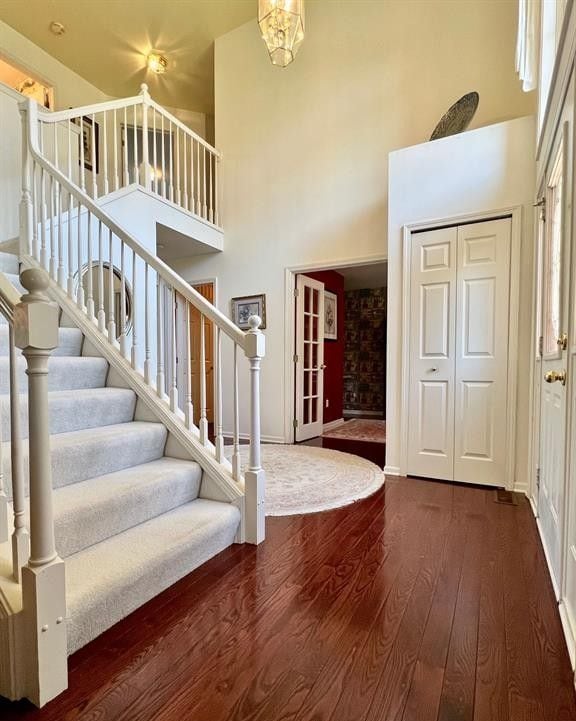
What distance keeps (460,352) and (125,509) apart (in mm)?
2543

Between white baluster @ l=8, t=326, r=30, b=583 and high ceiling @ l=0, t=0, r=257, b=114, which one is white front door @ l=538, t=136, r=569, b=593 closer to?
white baluster @ l=8, t=326, r=30, b=583

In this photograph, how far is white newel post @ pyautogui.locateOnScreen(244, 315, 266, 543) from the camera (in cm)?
194

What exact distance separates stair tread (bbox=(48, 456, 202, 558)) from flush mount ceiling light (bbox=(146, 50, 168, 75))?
549 cm

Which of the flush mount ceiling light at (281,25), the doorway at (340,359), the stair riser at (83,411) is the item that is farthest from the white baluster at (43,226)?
the doorway at (340,359)

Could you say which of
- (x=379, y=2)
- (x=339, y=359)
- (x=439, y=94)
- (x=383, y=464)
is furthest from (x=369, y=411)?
(x=379, y=2)

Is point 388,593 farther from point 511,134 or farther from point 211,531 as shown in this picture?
point 511,134

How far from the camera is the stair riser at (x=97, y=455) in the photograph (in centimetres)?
162

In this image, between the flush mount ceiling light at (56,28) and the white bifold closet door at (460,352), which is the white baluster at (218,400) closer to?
the white bifold closet door at (460,352)

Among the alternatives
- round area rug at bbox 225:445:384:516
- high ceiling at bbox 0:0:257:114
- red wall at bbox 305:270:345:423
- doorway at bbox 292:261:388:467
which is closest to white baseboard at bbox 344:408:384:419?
doorway at bbox 292:261:388:467

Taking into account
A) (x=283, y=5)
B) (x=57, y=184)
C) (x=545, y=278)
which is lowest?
(x=545, y=278)

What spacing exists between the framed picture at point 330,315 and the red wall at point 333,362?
0.08 m

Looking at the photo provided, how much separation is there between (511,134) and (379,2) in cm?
245

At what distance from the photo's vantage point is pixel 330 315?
5758 mm

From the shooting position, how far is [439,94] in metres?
3.73
